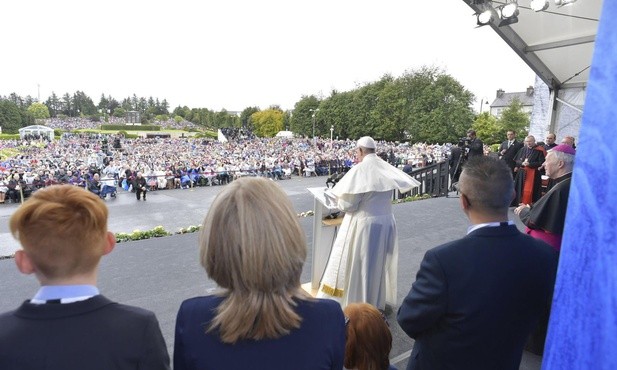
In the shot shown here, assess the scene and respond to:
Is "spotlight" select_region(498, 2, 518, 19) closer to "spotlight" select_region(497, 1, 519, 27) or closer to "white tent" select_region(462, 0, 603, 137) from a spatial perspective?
"spotlight" select_region(497, 1, 519, 27)

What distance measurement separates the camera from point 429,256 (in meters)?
1.78

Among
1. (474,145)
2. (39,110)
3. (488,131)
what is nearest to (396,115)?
Answer: (488,131)

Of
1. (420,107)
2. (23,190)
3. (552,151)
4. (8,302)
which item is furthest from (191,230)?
(420,107)

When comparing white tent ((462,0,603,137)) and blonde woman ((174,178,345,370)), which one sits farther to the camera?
white tent ((462,0,603,137))

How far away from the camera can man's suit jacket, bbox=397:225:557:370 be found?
1730 mm

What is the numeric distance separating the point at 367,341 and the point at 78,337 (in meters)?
1.26

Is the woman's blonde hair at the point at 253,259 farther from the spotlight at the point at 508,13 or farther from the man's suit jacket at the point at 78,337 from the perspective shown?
the spotlight at the point at 508,13

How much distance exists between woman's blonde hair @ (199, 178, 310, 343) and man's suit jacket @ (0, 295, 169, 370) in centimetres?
24

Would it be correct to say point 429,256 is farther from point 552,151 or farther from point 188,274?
point 188,274

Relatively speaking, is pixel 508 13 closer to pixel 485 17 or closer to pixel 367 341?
pixel 485 17

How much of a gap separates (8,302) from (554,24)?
457 inches

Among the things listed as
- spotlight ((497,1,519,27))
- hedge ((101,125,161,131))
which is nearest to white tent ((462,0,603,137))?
spotlight ((497,1,519,27))

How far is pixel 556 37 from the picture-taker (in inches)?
383

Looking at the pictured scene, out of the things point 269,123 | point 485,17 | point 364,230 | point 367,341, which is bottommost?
point 367,341
